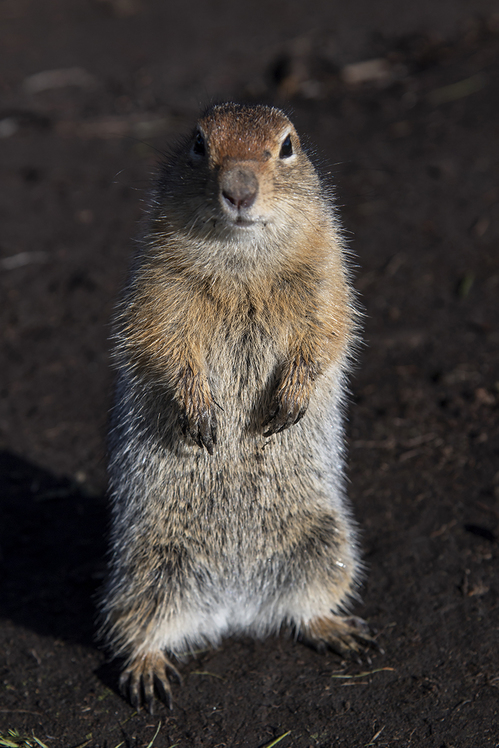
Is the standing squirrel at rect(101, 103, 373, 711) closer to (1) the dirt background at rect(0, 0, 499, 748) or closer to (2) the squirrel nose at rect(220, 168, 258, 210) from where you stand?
(2) the squirrel nose at rect(220, 168, 258, 210)

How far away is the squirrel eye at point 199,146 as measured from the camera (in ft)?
11.5

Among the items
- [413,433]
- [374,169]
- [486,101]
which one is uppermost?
[486,101]

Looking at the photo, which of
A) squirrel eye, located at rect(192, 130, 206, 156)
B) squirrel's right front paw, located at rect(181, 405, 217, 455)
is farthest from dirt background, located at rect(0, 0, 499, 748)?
squirrel's right front paw, located at rect(181, 405, 217, 455)

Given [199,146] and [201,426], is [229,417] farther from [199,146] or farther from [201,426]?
[199,146]

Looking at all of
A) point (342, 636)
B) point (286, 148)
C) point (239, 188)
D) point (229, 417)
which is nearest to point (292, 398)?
point (229, 417)

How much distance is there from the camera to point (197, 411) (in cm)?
357

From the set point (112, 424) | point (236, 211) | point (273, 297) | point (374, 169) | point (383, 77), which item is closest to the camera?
point (236, 211)

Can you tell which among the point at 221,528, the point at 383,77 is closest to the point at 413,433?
the point at 221,528

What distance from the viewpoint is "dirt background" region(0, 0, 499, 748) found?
12.5 ft

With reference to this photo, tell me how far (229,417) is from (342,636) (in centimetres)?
142

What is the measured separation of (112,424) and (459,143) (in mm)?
6272

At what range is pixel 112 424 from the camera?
13.9ft

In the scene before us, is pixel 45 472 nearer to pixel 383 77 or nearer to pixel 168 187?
pixel 168 187

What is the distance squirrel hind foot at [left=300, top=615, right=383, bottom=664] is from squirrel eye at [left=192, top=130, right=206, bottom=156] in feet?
8.53
